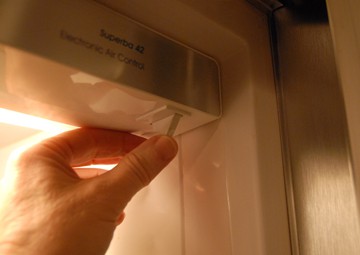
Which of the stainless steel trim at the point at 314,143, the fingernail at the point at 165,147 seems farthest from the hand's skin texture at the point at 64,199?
the stainless steel trim at the point at 314,143

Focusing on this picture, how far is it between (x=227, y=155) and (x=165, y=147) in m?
0.10

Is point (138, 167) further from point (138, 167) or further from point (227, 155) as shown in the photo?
point (227, 155)

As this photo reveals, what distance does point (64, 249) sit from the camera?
39 cm

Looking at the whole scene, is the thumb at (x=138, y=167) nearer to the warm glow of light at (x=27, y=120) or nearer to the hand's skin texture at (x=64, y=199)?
the hand's skin texture at (x=64, y=199)

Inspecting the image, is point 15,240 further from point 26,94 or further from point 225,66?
point 225,66

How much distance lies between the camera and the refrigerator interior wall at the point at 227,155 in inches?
17.4

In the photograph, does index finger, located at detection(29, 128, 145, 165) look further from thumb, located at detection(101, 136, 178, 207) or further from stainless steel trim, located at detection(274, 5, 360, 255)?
stainless steel trim, located at detection(274, 5, 360, 255)

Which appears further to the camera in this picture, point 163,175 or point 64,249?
point 163,175

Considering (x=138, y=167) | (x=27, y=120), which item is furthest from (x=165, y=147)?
(x=27, y=120)

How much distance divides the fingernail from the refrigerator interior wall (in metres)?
0.08

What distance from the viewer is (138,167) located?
431 mm

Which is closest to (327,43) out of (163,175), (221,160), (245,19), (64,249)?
(245,19)

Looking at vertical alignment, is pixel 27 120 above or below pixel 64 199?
above

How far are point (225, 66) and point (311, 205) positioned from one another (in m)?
0.24
